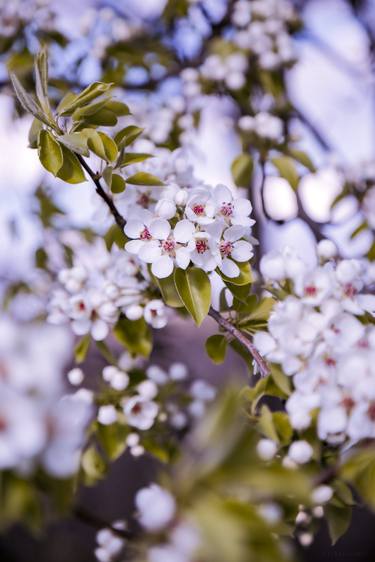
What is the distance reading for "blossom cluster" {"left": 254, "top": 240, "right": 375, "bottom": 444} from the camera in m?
0.54

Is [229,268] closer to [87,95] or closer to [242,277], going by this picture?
[242,277]

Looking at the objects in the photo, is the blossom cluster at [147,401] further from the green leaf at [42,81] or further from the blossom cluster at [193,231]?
the green leaf at [42,81]

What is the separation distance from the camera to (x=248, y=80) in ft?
6.05

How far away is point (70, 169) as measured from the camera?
818 millimetres

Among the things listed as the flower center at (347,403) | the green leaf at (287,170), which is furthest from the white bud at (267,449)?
the green leaf at (287,170)

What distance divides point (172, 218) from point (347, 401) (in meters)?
0.37

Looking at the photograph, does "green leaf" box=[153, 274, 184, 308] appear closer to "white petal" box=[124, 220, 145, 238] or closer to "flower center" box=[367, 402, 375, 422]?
"white petal" box=[124, 220, 145, 238]

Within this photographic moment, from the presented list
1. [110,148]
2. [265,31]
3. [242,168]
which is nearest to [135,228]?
[110,148]

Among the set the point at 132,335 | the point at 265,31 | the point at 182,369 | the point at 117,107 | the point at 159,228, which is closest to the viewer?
the point at 159,228

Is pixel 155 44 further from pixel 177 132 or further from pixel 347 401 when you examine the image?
pixel 347 401

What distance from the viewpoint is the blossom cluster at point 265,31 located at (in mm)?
1770

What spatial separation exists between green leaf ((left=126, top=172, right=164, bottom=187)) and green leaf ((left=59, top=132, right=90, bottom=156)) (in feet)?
0.37

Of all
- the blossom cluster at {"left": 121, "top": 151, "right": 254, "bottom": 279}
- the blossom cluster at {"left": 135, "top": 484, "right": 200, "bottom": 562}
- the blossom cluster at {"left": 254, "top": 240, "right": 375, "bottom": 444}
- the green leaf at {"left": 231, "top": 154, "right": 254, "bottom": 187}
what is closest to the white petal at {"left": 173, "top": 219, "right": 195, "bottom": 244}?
the blossom cluster at {"left": 121, "top": 151, "right": 254, "bottom": 279}

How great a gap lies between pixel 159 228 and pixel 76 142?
0.52 ft
